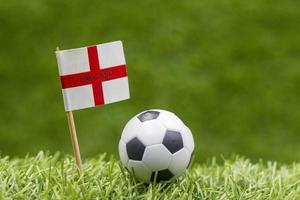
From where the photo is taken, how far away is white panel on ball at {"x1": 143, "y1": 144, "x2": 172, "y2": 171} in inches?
147

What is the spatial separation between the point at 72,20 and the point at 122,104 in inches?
54.8

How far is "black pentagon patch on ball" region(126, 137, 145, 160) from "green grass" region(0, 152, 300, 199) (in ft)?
0.59

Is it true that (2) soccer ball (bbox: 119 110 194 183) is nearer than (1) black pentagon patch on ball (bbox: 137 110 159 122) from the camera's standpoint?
Yes

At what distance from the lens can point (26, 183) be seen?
153 inches

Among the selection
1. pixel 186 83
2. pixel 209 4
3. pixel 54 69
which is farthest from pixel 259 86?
pixel 54 69

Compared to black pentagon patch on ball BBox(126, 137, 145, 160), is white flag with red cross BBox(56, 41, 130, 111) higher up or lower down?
higher up

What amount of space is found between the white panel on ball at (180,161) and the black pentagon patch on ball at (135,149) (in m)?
0.18

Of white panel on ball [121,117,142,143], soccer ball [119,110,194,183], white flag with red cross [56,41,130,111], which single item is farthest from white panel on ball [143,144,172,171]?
white flag with red cross [56,41,130,111]

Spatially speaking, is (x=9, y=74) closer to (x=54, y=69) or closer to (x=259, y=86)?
(x=54, y=69)

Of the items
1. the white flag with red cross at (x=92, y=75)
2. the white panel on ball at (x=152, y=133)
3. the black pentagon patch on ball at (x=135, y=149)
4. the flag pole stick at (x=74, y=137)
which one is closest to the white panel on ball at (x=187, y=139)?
the white panel on ball at (x=152, y=133)

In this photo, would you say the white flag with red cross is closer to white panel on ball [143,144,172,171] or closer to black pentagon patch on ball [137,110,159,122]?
black pentagon patch on ball [137,110,159,122]

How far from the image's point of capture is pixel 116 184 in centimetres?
390

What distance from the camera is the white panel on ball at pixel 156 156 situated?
3.75 metres

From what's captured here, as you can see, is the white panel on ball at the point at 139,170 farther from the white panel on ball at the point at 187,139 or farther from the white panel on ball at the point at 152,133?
the white panel on ball at the point at 187,139
